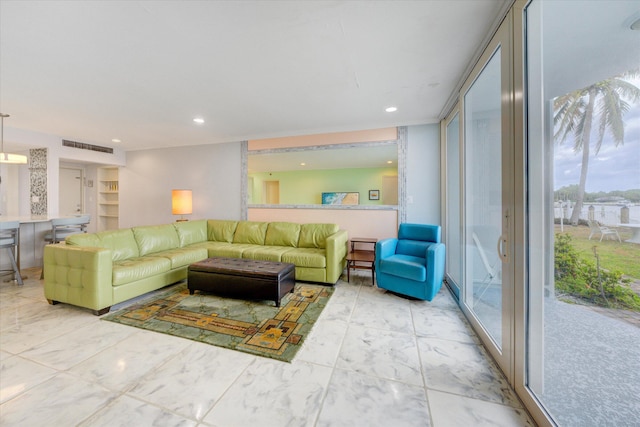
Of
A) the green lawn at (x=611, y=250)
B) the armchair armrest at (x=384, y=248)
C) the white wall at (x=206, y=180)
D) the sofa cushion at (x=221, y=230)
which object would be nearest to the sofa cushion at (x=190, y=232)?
the sofa cushion at (x=221, y=230)

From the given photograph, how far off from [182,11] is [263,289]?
2446 millimetres

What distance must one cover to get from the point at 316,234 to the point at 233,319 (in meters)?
1.86

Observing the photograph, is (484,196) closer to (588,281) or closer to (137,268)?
(588,281)

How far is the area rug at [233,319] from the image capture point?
1.92 meters

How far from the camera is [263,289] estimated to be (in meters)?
2.60

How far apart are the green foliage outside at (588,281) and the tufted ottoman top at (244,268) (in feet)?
7.34

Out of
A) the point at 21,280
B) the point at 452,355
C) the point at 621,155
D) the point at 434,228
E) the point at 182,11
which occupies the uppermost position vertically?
the point at 182,11

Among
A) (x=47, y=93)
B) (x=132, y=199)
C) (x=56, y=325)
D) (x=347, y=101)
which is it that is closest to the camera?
(x=56, y=325)

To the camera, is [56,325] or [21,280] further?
[21,280]

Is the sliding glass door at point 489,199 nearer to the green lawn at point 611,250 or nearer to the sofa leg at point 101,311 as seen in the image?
the green lawn at point 611,250

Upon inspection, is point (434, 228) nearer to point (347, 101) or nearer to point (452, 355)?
point (452, 355)

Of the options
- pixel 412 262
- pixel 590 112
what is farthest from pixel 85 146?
pixel 590 112

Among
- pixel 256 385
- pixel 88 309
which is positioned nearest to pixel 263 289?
pixel 256 385

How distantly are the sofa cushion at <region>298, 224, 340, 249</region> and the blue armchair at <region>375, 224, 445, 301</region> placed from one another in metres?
1.00
